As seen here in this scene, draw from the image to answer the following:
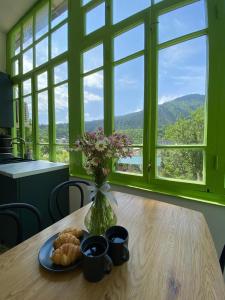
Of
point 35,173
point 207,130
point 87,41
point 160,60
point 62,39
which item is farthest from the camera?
point 62,39

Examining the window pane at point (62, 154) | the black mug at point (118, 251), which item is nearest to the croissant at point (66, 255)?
the black mug at point (118, 251)

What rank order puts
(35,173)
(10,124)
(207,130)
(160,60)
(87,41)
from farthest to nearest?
1. (10,124)
2. (87,41)
3. (35,173)
4. (160,60)
5. (207,130)

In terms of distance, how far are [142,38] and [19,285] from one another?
7.08 ft

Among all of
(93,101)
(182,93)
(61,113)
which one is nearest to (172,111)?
(182,93)

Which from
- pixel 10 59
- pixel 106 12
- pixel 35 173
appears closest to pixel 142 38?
pixel 106 12

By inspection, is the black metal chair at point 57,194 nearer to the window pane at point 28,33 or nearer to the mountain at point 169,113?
the mountain at point 169,113

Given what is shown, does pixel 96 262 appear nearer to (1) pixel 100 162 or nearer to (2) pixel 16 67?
(1) pixel 100 162

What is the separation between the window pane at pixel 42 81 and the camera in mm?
3075

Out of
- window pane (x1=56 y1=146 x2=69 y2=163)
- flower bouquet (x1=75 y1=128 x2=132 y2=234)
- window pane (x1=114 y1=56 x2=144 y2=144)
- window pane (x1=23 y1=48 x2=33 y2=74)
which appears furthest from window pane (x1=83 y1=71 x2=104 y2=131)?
window pane (x1=23 y1=48 x2=33 y2=74)

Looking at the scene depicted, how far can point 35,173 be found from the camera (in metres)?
2.11

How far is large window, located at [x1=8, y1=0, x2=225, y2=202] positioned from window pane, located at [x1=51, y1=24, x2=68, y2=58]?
0.01m

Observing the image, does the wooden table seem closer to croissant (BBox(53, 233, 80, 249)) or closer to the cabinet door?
→ croissant (BBox(53, 233, 80, 249))

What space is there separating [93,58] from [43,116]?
1.43m

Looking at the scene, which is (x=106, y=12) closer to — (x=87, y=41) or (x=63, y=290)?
(x=87, y=41)
